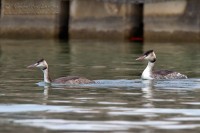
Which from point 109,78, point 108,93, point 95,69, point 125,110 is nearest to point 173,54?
point 95,69

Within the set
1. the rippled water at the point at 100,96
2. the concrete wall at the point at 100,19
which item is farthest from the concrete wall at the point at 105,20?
the rippled water at the point at 100,96

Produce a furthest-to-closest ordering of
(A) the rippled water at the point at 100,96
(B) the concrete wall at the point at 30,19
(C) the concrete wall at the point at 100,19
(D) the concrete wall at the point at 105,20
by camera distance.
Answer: (B) the concrete wall at the point at 30,19 < (D) the concrete wall at the point at 105,20 < (C) the concrete wall at the point at 100,19 < (A) the rippled water at the point at 100,96

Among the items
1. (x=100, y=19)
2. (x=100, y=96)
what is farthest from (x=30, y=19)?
(x=100, y=96)

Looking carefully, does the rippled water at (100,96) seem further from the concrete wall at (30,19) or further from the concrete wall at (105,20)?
the concrete wall at (30,19)

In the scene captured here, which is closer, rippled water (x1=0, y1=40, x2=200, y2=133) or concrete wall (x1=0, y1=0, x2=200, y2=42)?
rippled water (x1=0, y1=40, x2=200, y2=133)

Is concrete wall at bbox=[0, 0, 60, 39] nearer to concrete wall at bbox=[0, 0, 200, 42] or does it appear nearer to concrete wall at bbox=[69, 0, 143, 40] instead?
concrete wall at bbox=[0, 0, 200, 42]

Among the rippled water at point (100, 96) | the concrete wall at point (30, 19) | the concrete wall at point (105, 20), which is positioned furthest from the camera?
the concrete wall at point (30, 19)

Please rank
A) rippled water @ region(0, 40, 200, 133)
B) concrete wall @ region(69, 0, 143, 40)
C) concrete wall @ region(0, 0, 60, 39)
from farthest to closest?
1. concrete wall @ region(0, 0, 60, 39)
2. concrete wall @ region(69, 0, 143, 40)
3. rippled water @ region(0, 40, 200, 133)

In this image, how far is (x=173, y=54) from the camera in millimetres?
36156

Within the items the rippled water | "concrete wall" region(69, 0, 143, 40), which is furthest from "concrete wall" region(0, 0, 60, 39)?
the rippled water

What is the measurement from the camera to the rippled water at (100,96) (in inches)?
681

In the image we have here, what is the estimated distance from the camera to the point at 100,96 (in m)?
21.9

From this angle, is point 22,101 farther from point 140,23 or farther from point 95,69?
point 140,23

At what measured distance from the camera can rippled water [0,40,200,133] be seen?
17.3m
